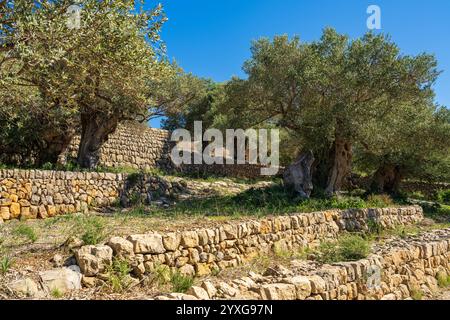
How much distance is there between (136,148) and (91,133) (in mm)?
6918

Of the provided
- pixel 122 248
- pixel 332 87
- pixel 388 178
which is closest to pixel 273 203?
pixel 332 87

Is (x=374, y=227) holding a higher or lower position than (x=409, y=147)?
lower

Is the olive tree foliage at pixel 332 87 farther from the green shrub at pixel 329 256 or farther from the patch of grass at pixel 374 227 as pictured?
the green shrub at pixel 329 256

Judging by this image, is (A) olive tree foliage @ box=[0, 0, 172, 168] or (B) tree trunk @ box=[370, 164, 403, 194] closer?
(A) olive tree foliage @ box=[0, 0, 172, 168]

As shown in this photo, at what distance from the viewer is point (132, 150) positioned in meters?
25.9

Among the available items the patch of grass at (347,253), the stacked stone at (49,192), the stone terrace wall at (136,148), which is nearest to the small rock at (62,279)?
the patch of grass at (347,253)

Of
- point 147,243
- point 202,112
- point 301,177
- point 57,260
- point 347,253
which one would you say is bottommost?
point 347,253

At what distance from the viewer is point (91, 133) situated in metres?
19.3

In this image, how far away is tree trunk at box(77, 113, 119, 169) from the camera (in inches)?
750

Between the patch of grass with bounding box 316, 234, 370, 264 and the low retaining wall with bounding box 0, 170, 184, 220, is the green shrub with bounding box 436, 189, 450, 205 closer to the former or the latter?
the low retaining wall with bounding box 0, 170, 184, 220

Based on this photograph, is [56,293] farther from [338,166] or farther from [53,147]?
[338,166]

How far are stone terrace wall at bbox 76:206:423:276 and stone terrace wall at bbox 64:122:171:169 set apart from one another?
1427cm

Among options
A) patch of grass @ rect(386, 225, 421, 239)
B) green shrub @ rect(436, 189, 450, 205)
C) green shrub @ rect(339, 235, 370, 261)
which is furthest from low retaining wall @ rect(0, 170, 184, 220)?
green shrub @ rect(436, 189, 450, 205)
